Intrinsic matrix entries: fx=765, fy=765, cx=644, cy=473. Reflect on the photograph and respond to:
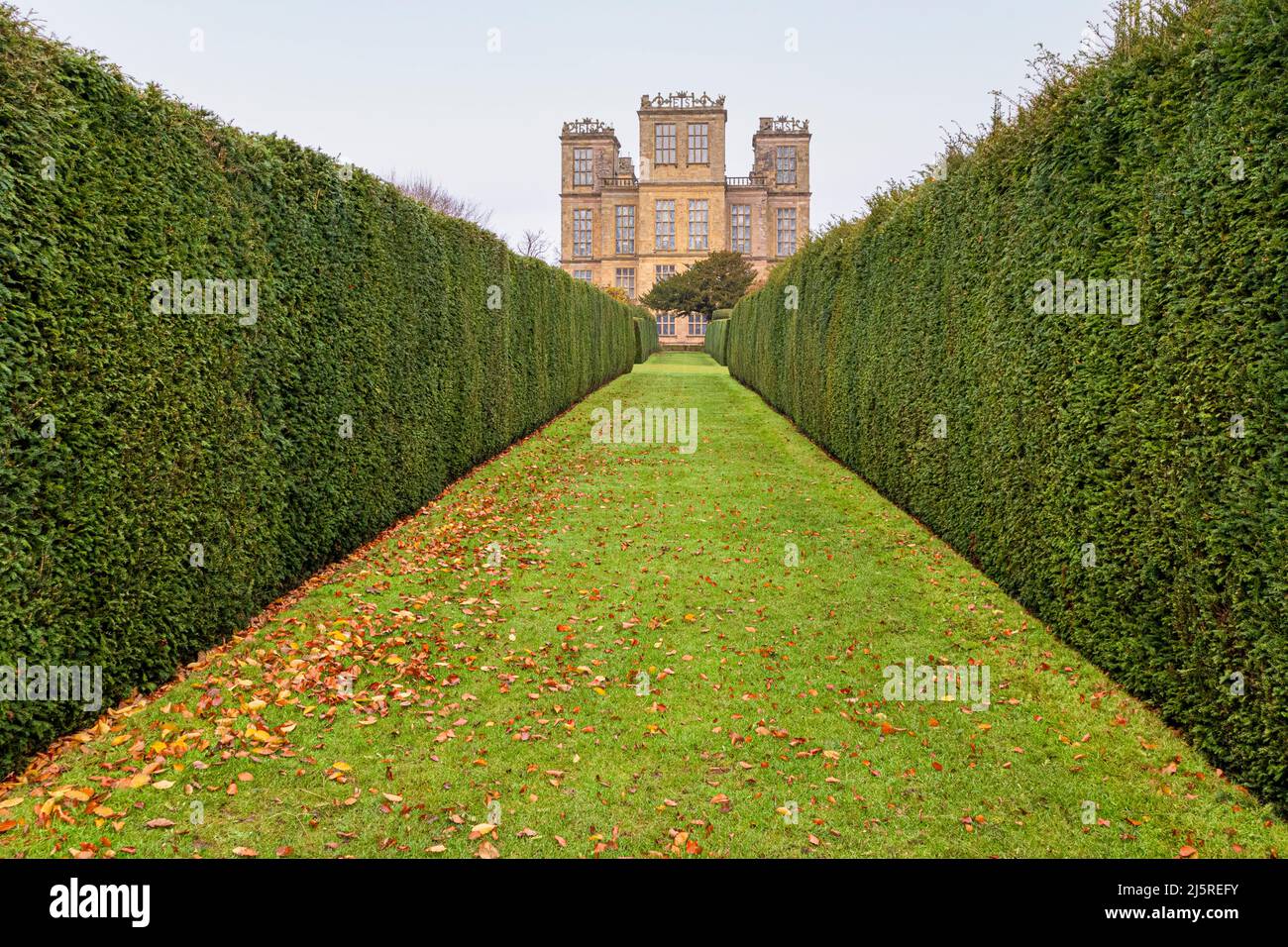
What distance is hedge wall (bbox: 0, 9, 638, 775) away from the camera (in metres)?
3.90

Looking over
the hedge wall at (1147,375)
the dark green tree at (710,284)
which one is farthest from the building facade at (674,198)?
the hedge wall at (1147,375)

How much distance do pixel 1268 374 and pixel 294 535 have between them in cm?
691

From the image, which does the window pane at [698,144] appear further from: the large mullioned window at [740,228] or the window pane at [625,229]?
the window pane at [625,229]

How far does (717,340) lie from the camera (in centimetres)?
4831

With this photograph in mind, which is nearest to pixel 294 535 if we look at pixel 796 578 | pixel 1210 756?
pixel 796 578

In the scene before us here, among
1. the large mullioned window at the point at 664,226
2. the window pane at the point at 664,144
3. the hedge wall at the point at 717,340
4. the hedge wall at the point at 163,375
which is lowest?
the hedge wall at the point at 163,375

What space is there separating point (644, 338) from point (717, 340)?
465 centimetres

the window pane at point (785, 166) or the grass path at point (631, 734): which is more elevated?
the window pane at point (785, 166)

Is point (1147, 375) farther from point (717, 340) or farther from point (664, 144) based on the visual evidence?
point (664, 144)

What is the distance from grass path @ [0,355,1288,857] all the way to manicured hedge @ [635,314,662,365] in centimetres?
3496

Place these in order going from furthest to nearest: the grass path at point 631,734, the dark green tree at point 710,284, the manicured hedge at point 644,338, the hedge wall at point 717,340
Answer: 1. the dark green tree at point 710,284
2. the hedge wall at point 717,340
3. the manicured hedge at point 644,338
4. the grass path at point 631,734

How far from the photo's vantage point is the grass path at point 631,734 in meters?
3.62
